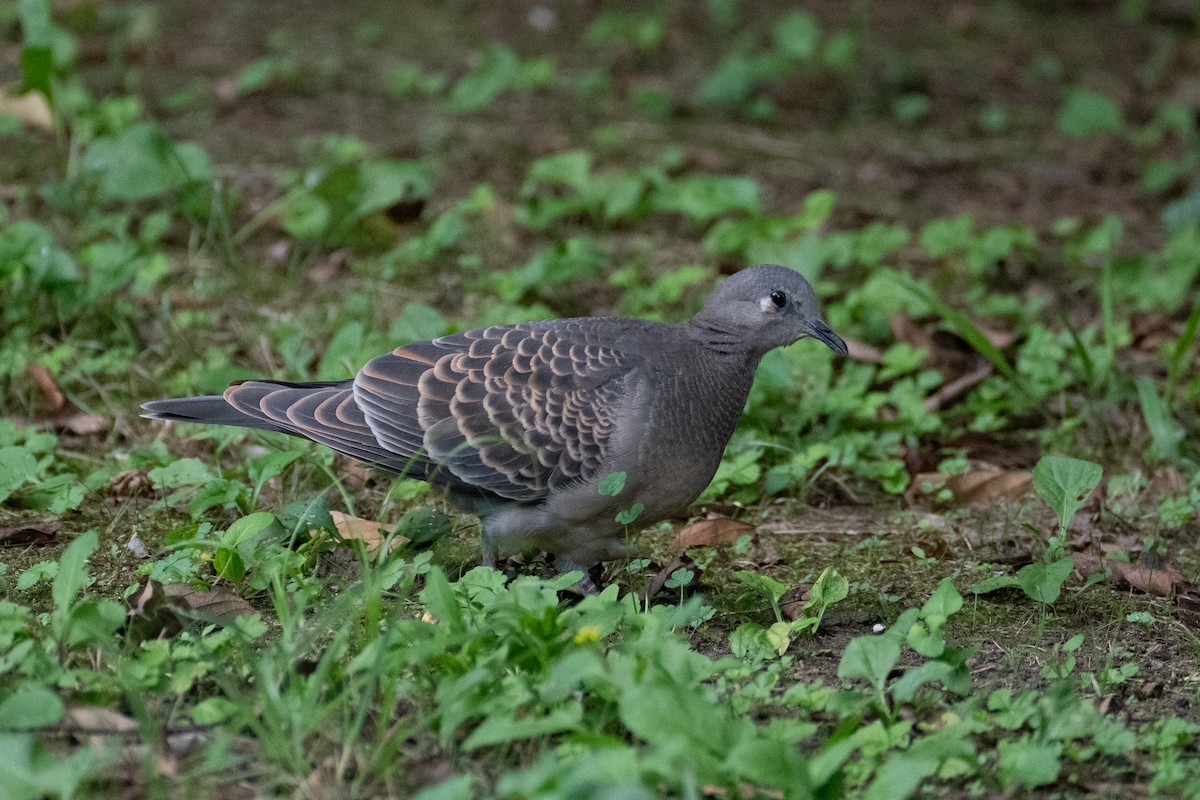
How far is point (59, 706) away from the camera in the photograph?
99.7 inches

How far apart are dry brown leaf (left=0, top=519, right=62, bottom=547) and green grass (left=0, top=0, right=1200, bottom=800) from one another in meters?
0.02

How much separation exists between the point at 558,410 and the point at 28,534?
147 centimetres

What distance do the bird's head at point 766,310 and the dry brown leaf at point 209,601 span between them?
4.55 feet

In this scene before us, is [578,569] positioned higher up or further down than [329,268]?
further down

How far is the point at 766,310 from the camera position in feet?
12.0

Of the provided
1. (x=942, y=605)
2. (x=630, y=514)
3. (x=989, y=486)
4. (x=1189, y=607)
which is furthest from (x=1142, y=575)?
(x=630, y=514)

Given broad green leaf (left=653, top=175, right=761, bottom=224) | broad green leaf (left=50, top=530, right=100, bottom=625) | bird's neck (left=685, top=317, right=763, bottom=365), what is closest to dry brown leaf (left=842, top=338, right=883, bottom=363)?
broad green leaf (left=653, top=175, right=761, bottom=224)

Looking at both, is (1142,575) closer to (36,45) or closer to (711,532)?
(711,532)

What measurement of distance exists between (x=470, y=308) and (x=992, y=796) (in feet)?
10.3

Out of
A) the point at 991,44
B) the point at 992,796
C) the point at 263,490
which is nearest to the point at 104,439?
the point at 263,490

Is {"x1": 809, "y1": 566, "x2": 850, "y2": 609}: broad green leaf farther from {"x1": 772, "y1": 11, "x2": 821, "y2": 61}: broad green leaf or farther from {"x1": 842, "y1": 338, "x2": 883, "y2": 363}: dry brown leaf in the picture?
{"x1": 772, "y1": 11, "x2": 821, "y2": 61}: broad green leaf

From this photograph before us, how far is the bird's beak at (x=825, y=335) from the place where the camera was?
3.69 meters

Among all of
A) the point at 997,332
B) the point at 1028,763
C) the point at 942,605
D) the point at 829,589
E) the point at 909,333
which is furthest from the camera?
the point at 997,332

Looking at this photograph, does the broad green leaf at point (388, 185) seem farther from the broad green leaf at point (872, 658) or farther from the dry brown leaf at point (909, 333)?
Result: the broad green leaf at point (872, 658)
